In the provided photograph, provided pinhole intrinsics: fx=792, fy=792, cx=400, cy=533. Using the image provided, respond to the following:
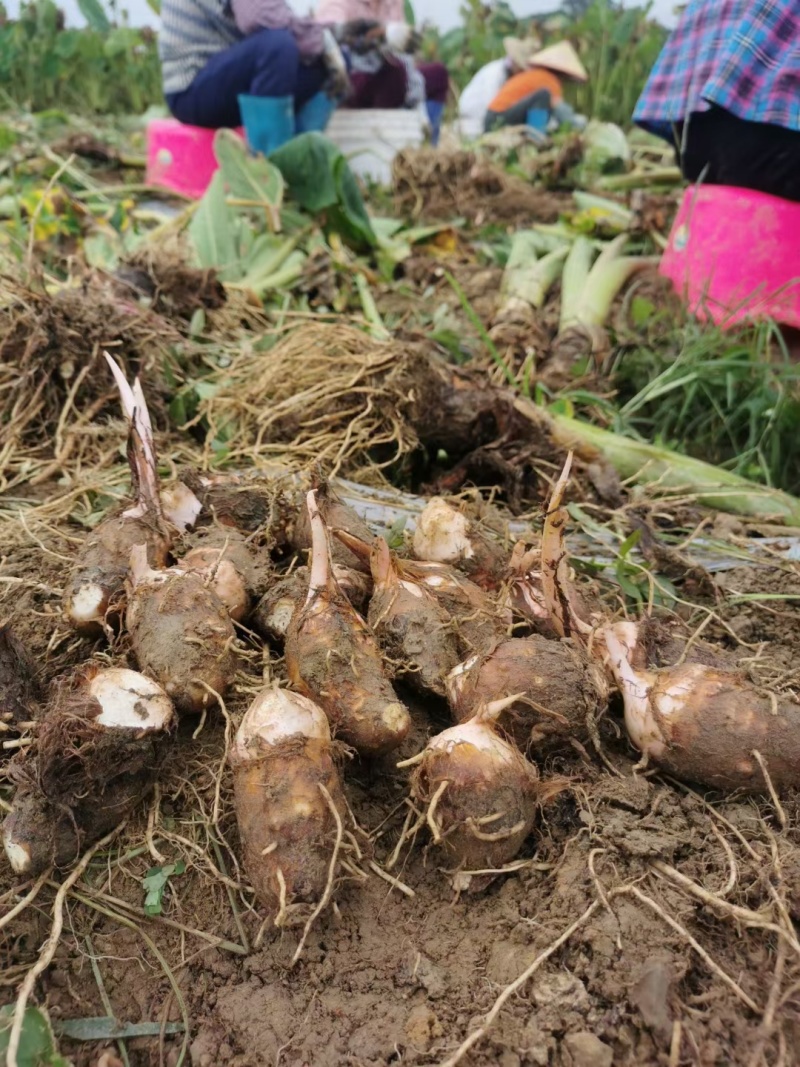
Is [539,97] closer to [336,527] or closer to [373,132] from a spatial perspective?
[373,132]

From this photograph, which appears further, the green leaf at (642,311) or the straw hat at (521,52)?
the straw hat at (521,52)

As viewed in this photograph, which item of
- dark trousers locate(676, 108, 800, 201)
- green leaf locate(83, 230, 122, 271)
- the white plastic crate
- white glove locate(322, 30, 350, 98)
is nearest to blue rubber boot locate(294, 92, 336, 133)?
white glove locate(322, 30, 350, 98)

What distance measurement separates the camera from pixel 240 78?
4773mm

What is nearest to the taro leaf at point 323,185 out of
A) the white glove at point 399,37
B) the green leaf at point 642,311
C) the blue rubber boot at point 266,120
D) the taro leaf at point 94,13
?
the blue rubber boot at point 266,120

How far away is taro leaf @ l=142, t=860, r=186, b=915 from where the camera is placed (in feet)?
3.96

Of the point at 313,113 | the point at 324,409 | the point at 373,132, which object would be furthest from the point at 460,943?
the point at 373,132

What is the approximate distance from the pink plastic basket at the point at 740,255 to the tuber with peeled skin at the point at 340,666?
202cm

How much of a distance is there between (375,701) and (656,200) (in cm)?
351

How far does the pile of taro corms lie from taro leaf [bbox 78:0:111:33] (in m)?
7.54

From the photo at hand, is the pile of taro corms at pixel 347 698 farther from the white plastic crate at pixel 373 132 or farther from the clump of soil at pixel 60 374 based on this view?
the white plastic crate at pixel 373 132

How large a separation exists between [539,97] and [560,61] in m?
0.63

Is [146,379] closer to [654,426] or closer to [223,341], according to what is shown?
[223,341]

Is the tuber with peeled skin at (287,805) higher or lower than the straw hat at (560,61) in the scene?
lower

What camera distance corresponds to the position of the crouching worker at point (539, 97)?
22.9ft
